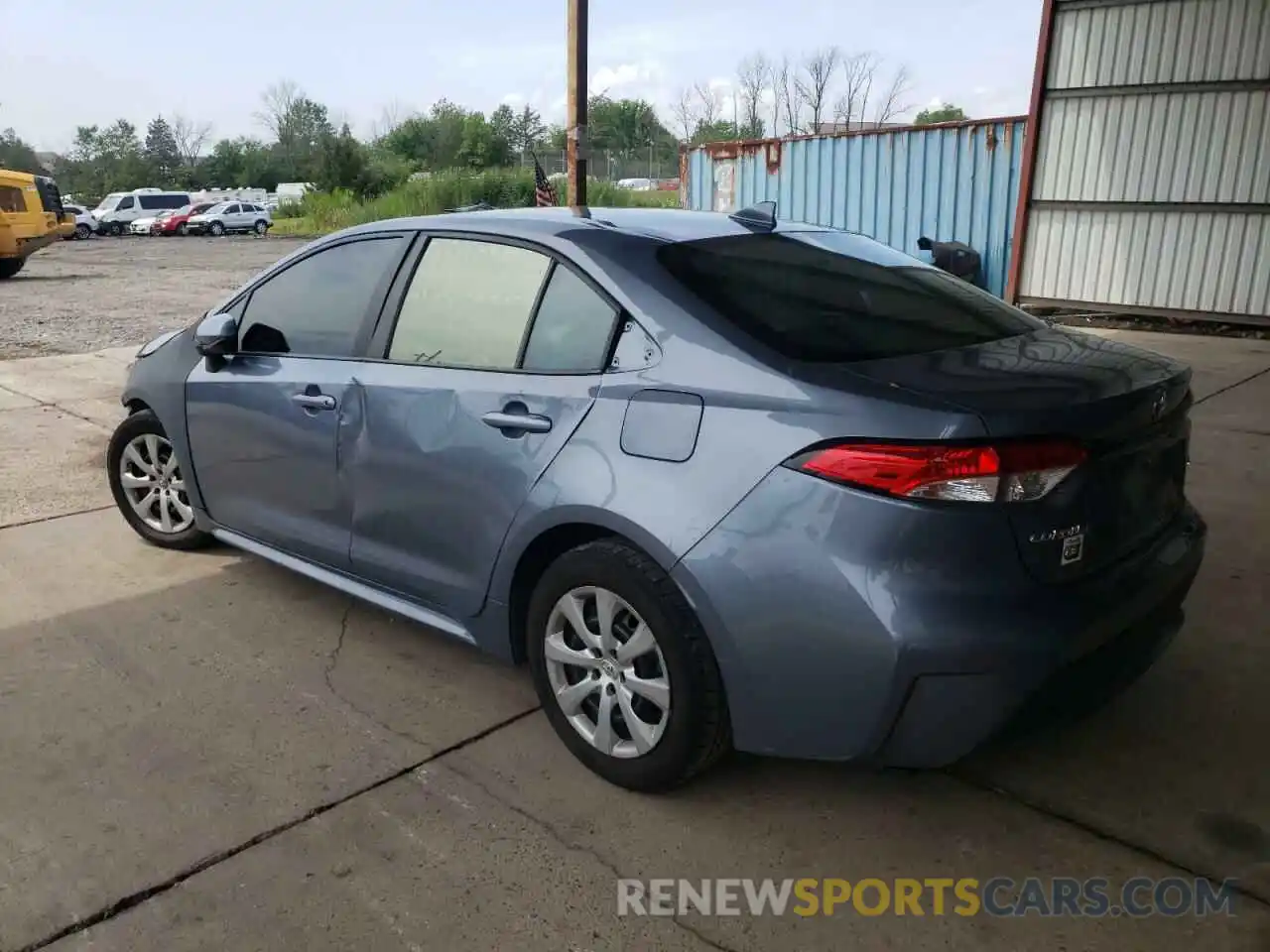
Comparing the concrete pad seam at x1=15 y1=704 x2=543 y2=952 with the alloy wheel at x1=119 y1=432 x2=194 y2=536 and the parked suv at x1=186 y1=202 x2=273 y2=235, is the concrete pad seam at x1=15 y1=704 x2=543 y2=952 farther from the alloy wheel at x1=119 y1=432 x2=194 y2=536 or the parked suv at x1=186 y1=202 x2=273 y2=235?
the parked suv at x1=186 y1=202 x2=273 y2=235

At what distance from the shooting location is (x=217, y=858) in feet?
8.46

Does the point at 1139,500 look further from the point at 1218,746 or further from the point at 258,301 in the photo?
the point at 258,301

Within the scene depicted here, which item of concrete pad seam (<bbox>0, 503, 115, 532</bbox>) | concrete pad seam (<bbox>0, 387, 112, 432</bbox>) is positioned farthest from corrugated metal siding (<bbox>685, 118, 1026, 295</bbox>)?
concrete pad seam (<bbox>0, 503, 115, 532</bbox>)

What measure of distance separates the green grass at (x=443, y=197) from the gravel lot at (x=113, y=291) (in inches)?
190

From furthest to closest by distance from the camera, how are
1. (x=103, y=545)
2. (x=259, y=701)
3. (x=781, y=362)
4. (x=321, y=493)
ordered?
(x=103, y=545), (x=321, y=493), (x=259, y=701), (x=781, y=362)

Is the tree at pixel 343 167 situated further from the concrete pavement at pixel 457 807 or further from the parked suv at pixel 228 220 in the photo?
the concrete pavement at pixel 457 807

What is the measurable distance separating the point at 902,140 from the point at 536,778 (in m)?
12.8

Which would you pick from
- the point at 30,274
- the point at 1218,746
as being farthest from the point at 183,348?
the point at 30,274

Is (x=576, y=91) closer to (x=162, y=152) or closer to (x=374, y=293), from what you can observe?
(x=374, y=293)

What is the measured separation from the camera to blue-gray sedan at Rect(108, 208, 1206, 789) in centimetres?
230

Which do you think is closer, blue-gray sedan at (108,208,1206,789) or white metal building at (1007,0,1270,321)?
blue-gray sedan at (108,208,1206,789)

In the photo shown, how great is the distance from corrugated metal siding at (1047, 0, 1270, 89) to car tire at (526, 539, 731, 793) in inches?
450

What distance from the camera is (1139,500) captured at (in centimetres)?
263

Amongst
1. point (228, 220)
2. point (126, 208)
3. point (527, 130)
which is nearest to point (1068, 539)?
point (228, 220)
